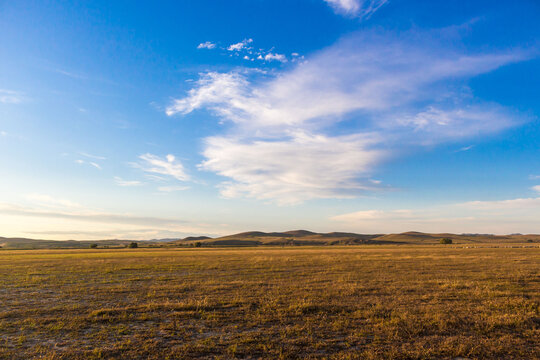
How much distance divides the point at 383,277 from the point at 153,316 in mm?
17080

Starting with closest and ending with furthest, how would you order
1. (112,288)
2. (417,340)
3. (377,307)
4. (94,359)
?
(94,359) < (417,340) < (377,307) < (112,288)

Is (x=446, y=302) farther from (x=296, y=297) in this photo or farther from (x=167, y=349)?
(x=167, y=349)

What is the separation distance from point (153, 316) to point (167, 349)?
14.4 ft

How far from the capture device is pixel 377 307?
1345cm

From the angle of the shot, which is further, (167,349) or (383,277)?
(383,277)

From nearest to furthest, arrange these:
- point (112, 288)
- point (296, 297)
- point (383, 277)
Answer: point (296, 297)
point (112, 288)
point (383, 277)

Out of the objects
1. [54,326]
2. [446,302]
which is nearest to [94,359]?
[54,326]

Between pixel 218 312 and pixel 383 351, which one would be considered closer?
pixel 383 351

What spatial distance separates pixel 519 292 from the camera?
17203 mm

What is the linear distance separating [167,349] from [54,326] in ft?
17.8

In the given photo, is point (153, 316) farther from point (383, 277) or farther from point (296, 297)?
point (383, 277)

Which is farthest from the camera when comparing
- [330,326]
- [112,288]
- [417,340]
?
[112,288]

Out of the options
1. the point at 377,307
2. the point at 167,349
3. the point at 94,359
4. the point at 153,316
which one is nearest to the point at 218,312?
the point at 153,316

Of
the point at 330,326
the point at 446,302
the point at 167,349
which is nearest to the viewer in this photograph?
the point at 167,349
